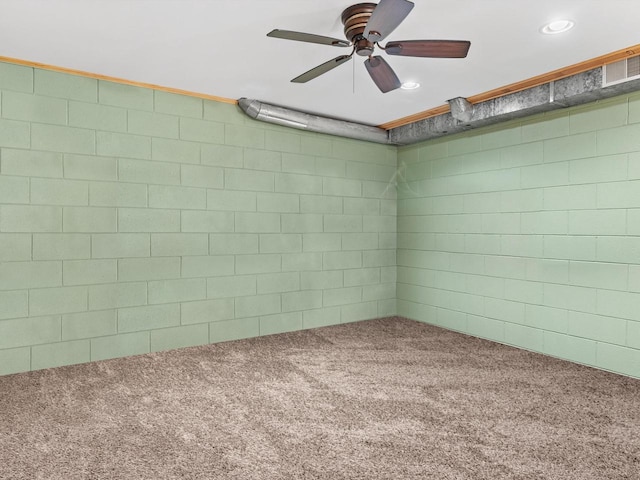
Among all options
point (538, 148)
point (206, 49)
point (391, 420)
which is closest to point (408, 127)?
point (538, 148)

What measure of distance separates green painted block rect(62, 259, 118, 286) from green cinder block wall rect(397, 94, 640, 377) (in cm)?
351

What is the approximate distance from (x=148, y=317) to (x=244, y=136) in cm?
208

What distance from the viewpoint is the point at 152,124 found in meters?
3.87

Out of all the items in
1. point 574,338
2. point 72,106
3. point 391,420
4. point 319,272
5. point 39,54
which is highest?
point 39,54

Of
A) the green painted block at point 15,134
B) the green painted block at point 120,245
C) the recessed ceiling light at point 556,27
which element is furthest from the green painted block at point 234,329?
the recessed ceiling light at point 556,27

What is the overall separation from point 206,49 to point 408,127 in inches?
105

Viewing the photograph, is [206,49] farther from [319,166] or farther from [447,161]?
[447,161]

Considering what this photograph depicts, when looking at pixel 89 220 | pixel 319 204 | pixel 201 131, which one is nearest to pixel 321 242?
pixel 319 204

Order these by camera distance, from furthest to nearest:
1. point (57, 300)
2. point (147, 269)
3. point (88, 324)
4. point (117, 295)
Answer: point (147, 269) → point (117, 295) → point (88, 324) → point (57, 300)

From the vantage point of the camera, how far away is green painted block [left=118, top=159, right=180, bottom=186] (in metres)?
3.73

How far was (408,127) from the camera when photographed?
4906mm

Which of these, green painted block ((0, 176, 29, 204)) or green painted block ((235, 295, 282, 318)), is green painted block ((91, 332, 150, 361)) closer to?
green painted block ((235, 295, 282, 318))

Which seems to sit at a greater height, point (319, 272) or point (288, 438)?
point (319, 272)

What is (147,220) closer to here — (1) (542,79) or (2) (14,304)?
(2) (14,304)
